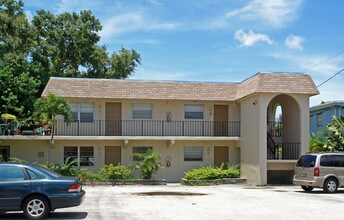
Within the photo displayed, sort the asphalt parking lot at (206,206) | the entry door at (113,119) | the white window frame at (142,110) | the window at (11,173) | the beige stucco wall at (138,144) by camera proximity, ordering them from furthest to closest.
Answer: the white window frame at (142,110) → the entry door at (113,119) → the beige stucco wall at (138,144) → the asphalt parking lot at (206,206) → the window at (11,173)

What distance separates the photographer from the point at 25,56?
1435 inches

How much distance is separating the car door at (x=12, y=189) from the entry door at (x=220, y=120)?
18457 millimetres

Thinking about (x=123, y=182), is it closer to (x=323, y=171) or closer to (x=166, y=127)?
(x=166, y=127)

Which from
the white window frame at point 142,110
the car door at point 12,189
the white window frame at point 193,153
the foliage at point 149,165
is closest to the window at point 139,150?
the white window frame at point 142,110

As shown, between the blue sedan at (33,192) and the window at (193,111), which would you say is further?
the window at (193,111)

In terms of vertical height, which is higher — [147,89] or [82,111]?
[147,89]

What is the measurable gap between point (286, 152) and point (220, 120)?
4751 mm

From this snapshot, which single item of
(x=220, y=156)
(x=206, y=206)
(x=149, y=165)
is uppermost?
(x=220, y=156)

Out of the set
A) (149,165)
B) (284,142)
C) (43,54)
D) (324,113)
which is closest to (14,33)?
(43,54)

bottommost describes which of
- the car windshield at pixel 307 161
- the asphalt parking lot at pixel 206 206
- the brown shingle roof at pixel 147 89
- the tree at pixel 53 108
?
the asphalt parking lot at pixel 206 206

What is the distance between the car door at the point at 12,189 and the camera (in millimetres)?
12273

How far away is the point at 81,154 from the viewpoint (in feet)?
93.8

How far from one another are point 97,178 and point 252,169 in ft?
27.5

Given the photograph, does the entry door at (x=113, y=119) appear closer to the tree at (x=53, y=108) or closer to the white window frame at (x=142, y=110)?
the white window frame at (x=142, y=110)
